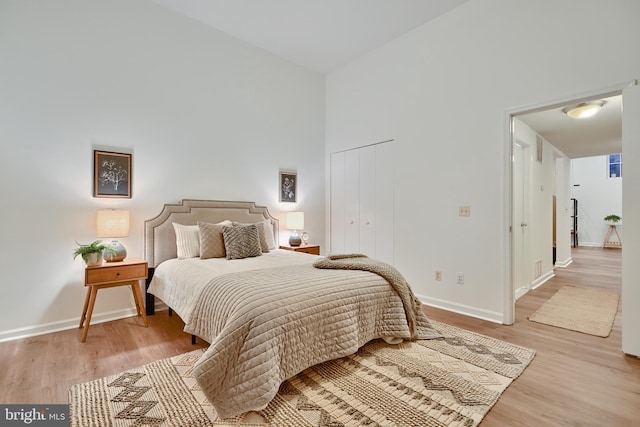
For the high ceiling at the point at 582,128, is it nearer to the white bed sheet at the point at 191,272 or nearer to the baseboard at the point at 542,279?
the baseboard at the point at 542,279

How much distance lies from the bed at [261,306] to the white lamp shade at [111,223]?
39 centimetres

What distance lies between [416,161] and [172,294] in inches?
118

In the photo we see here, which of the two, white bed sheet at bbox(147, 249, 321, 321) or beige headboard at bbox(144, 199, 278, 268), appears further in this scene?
beige headboard at bbox(144, 199, 278, 268)

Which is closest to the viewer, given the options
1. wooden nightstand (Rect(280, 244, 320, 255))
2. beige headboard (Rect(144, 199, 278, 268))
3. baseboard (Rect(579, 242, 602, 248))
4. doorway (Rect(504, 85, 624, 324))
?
doorway (Rect(504, 85, 624, 324))

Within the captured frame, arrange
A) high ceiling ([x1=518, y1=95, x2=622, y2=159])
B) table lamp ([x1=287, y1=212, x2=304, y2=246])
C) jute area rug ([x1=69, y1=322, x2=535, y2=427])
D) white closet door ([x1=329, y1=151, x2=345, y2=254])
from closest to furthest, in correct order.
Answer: jute area rug ([x1=69, y1=322, x2=535, y2=427]) → high ceiling ([x1=518, y1=95, x2=622, y2=159]) → table lamp ([x1=287, y1=212, x2=304, y2=246]) → white closet door ([x1=329, y1=151, x2=345, y2=254])

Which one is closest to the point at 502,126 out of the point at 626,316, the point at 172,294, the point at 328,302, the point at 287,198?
the point at 626,316

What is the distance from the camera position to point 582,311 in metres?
3.21

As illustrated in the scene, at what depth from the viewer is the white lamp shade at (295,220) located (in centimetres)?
431

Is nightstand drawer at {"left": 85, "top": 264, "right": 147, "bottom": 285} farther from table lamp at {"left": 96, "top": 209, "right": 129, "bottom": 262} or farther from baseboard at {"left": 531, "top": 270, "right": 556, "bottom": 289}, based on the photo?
baseboard at {"left": 531, "top": 270, "right": 556, "bottom": 289}

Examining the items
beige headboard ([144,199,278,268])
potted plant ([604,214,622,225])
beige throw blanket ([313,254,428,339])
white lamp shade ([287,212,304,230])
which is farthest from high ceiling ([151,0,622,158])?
potted plant ([604,214,622,225])

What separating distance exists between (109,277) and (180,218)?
3.31 feet

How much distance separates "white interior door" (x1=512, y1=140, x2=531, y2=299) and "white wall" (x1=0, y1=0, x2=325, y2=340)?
10.7 ft

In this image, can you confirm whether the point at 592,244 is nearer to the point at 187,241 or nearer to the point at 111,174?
the point at 187,241

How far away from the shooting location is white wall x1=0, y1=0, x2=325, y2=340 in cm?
261
